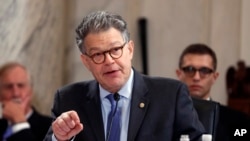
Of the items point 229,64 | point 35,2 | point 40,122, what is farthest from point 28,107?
point 229,64

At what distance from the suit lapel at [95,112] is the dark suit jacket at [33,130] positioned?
1539 millimetres

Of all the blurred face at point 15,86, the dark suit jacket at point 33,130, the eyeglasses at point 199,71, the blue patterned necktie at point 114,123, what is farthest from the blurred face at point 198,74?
the blue patterned necktie at point 114,123

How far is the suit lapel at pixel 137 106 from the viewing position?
2350 mm

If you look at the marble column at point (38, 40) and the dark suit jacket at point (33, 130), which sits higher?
the marble column at point (38, 40)

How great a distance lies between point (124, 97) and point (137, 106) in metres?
0.08

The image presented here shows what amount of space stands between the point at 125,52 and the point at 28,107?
6.81 ft

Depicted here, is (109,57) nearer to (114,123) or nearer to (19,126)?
(114,123)

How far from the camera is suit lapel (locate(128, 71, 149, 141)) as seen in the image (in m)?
2.35

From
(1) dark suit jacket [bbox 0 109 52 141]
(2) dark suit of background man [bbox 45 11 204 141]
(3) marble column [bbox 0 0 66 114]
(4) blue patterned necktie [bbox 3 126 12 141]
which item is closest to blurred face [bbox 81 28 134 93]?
(2) dark suit of background man [bbox 45 11 204 141]

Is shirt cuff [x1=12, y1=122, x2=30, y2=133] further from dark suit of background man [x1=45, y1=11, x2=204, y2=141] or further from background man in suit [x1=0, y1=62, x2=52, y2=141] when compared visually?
dark suit of background man [x1=45, y1=11, x2=204, y2=141]

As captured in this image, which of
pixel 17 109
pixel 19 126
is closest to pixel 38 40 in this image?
pixel 17 109

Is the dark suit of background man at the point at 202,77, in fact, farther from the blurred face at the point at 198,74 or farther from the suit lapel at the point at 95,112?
the suit lapel at the point at 95,112

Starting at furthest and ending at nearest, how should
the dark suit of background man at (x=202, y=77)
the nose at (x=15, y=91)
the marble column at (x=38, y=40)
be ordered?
the marble column at (x=38, y=40)
the nose at (x=15, y=91)
the dark suit of background man at (x=202, y=77)

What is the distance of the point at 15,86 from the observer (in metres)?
4.27
